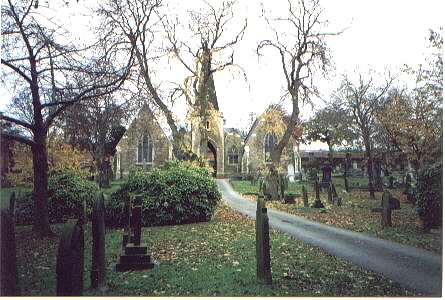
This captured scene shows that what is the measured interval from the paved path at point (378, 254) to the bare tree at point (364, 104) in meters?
10.0

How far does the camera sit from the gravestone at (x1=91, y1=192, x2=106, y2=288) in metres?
4.04

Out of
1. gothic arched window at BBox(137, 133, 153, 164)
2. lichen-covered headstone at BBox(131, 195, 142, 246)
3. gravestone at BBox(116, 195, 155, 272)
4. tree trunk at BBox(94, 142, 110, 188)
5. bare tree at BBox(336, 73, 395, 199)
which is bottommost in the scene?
gravestone at BBox(116, 195, 155, 272)

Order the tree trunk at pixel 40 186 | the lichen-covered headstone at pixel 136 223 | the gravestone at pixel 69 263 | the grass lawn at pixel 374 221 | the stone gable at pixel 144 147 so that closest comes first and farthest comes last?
the gravestone at pixel 69 263 < the lichen-covered headstone at pixel 136 223 < the grass lawn at pixel 374 221 < the tree trunk at pixel 40 186 < the stone gable at pixel 144 147

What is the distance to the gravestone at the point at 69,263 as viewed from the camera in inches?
97.8

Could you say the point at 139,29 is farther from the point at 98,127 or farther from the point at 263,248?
the point at 263,248

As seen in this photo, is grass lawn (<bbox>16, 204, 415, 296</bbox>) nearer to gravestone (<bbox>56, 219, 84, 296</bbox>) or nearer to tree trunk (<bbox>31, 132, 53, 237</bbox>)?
tree trunk (<bbox>31, 132, 53, 237</bbox>)

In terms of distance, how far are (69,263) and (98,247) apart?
169 cm

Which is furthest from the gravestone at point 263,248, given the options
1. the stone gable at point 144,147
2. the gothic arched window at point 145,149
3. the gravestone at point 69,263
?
the gothic arched window at point 145,149

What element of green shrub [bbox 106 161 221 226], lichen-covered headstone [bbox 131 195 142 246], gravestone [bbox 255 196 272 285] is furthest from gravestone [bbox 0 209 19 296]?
green shrub [bbox 106 161 221 226]

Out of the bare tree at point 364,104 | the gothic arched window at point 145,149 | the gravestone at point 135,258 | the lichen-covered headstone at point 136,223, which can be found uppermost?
the bare tree at point 364,104

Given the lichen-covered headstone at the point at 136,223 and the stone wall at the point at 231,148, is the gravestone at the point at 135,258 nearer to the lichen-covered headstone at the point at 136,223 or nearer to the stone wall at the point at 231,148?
the lichen-covered headstone at the point at 136,223

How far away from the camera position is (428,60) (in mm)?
6277

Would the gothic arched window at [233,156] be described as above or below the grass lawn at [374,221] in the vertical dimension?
above

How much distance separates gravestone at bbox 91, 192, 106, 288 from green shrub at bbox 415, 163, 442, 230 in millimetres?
5700
